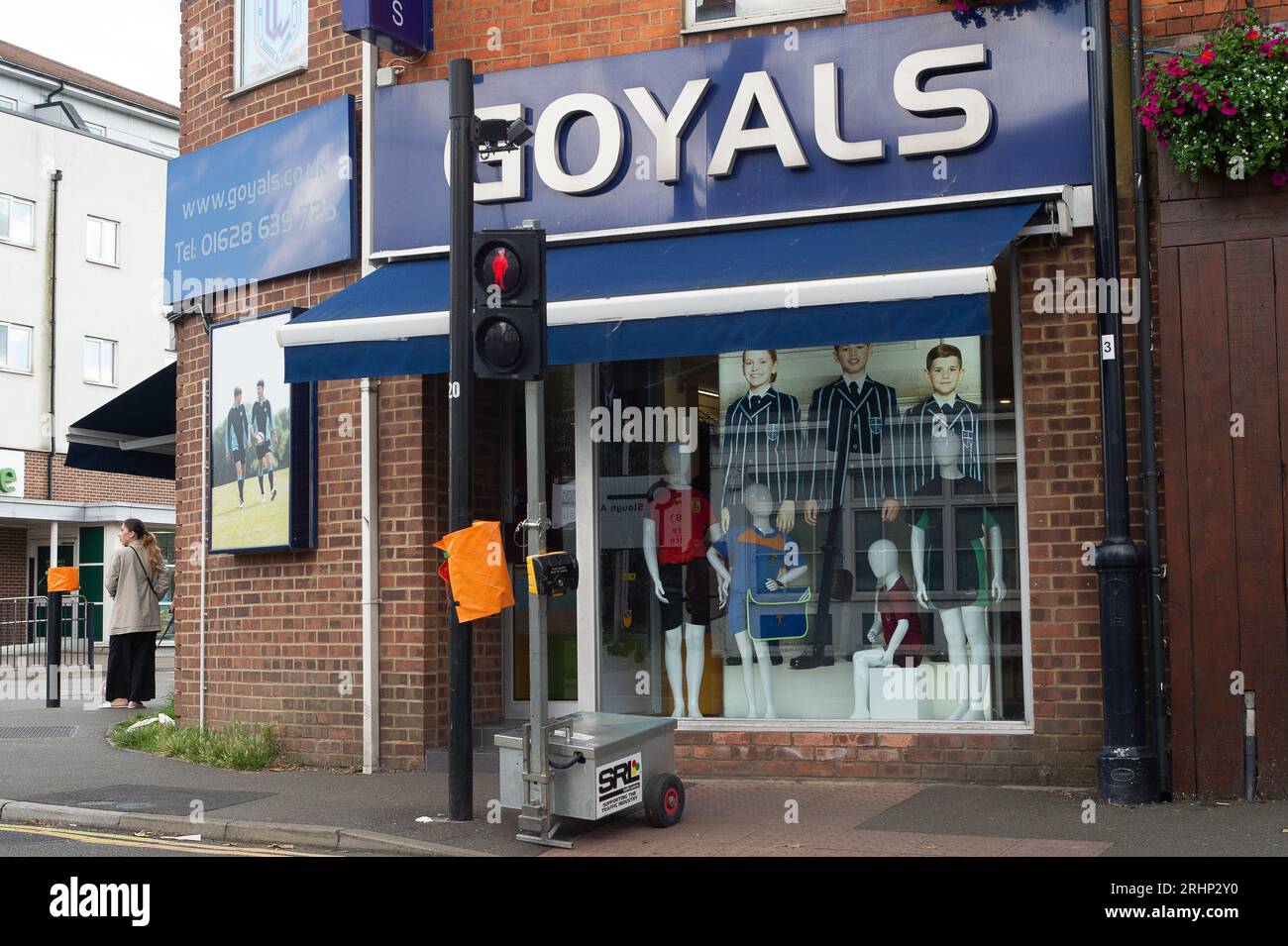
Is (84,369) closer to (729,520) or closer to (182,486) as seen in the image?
(182,486)

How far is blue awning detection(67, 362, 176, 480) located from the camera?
44.4ft

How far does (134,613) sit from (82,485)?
63.3 feet

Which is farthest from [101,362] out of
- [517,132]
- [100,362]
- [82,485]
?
[517,132]

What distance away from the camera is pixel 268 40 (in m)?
11.2

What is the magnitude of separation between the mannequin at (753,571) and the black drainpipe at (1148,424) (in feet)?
7.68

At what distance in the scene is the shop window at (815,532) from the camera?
9109 millimetres

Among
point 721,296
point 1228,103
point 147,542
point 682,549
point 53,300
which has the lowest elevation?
point 682,549

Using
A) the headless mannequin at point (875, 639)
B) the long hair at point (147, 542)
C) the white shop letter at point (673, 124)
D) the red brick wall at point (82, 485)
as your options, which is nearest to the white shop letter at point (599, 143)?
the white shop letter at point (673, 124)

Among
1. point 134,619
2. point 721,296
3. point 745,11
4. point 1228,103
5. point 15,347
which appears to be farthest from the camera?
point 15,347

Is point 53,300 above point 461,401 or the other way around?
above

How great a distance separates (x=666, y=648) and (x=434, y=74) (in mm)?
4487

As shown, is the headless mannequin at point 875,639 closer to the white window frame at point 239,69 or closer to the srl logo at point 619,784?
the srl logo at point 619,784

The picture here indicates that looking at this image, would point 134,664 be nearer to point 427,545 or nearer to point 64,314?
point 427,545
